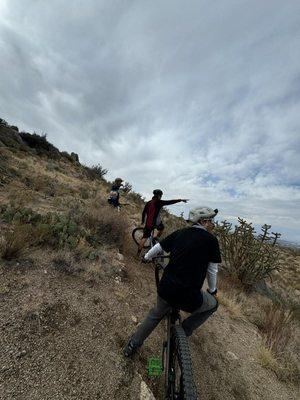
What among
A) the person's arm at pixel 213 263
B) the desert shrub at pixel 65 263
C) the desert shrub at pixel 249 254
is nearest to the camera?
the person's arm at pixel 213 263

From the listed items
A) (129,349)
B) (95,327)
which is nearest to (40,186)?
(95,327)

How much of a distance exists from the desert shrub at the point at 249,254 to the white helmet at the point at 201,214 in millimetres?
5785

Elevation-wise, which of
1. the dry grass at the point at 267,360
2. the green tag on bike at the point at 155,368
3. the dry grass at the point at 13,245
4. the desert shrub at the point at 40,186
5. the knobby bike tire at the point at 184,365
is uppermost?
the desert shrub at the point at 40,186

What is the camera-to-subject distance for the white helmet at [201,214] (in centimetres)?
307

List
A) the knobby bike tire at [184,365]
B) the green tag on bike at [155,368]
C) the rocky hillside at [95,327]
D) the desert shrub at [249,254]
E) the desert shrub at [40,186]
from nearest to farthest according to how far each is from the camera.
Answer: the knobby bike tire at [184,365]
the rocky hillside at [95,327]
the green tag on bike at [155,368]
the desert shrub at [249,254]
the desert shrub at [40,186]

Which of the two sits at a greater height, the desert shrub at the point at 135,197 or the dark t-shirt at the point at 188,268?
the desert shrub at the point at 135,197

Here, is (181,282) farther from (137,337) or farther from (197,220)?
(137,337)

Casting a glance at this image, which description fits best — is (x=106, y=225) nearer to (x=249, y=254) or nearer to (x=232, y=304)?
(x=232, y=304)

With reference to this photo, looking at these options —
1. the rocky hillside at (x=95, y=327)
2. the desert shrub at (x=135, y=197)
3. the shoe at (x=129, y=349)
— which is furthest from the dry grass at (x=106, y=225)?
the desert shrub at (x=135, y=197)

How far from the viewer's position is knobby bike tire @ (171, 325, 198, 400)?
2.19 metres

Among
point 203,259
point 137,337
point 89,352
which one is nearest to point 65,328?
point 89,352

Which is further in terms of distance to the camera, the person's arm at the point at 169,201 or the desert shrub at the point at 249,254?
the desert shrub at the point at 249,254

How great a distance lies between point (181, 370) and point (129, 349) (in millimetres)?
1125

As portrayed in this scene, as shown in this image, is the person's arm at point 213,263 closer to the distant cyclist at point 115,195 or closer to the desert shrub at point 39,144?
the distant cyclist at point 115,195
